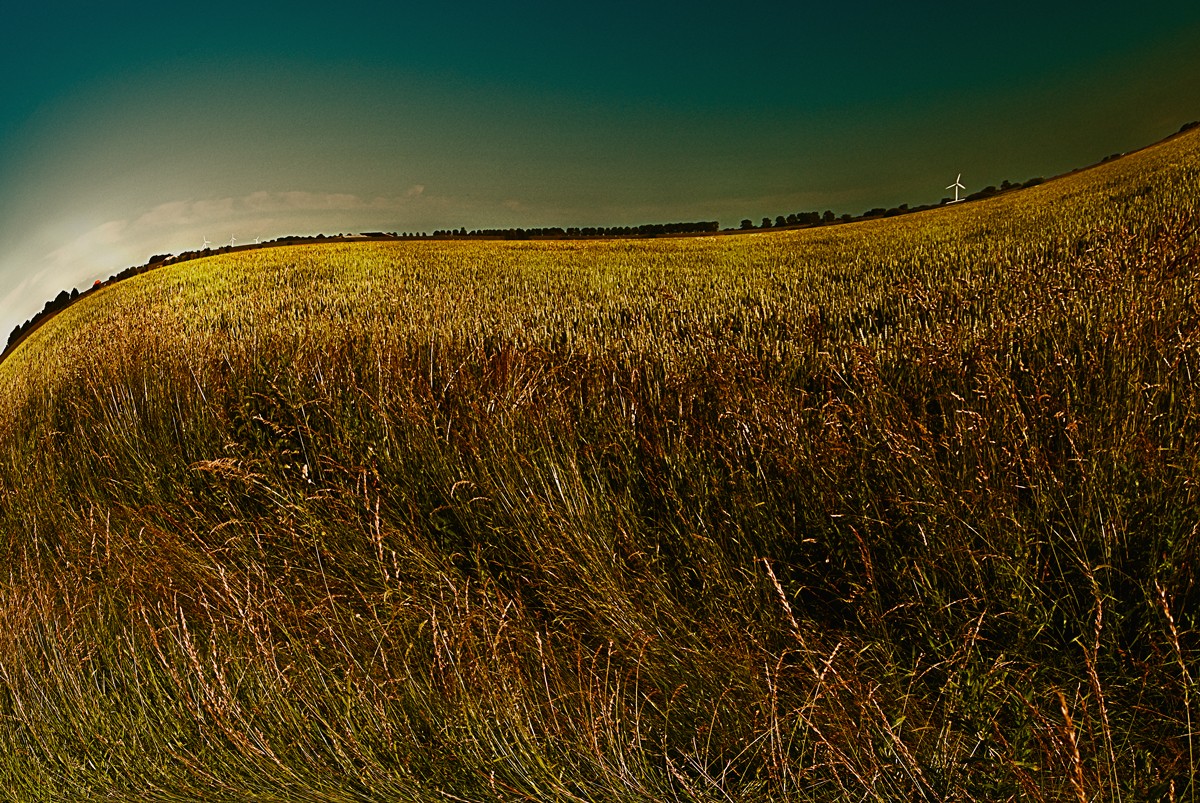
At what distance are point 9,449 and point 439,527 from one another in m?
4.38

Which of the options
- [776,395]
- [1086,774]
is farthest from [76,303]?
[1086,774]

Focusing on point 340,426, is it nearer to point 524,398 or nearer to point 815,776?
point 524,398

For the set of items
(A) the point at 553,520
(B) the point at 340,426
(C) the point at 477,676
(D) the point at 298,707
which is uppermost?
(B) the point at 340,426

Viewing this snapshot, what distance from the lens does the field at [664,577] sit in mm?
1745

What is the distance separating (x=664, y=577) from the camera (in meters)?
2.36

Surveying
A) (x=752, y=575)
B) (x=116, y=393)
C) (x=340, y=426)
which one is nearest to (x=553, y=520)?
(x=752, y=575)

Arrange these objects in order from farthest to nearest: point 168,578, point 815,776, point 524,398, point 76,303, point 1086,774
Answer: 1. point 76,303
2. point 524,398
3. point 168,578
4. point 815,776
5. point 1086,774

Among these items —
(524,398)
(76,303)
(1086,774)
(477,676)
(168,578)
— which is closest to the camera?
(1086,774)

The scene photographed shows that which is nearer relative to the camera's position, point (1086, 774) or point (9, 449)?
point (1086, 774)

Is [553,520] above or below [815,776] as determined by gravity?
above

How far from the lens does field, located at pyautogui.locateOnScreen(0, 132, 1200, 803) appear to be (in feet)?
5.73

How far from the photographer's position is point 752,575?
225cm

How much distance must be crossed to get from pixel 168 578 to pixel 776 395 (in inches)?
97.6

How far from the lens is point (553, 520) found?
2580 mm
